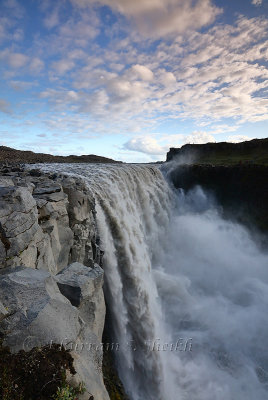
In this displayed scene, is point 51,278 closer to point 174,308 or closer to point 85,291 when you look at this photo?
point 85,291

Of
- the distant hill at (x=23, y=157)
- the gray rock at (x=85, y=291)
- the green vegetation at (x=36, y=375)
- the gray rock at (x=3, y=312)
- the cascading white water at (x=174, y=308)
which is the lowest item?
the cascading white water at (x=174, y=308)

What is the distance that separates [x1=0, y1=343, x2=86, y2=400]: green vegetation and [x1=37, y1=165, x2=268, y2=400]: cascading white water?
8631 millimetres

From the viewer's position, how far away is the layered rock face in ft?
15.2

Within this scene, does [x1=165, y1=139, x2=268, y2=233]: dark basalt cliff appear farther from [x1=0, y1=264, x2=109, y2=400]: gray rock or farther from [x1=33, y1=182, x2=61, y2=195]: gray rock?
[x1=0, y1=264, x2=109, y2=400]: gray rock

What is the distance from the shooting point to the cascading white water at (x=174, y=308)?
12.3 meters

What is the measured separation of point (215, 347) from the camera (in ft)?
50.7

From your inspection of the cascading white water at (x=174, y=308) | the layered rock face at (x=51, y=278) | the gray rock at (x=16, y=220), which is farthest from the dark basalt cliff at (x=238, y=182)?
the gray rock at (x=16, y=220)

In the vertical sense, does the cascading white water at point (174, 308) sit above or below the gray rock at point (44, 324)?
below

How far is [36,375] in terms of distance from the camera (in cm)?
382

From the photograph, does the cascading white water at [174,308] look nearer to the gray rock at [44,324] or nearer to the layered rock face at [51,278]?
the layered rock face at [51,278]

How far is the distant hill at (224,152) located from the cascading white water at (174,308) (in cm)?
2515

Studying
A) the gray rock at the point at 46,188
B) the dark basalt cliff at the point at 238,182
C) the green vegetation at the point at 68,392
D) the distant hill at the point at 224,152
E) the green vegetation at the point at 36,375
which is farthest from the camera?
the distant hill at the point at 224,152

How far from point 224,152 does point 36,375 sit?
56.5 meters

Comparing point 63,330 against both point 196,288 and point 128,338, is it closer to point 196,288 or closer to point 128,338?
point 128,338
